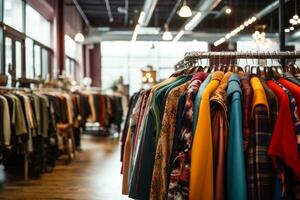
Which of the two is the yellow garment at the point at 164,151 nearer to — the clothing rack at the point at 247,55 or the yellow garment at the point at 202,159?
the yellow garment at the point at 202,159

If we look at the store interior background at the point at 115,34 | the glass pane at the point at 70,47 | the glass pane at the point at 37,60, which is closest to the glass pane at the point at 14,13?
the store interior background at the point at 115,34

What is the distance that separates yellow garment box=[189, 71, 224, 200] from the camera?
186cm

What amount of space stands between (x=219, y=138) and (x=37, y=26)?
898 centimetres

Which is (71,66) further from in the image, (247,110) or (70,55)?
(247,110)

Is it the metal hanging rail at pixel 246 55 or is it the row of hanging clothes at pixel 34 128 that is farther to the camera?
the row of hanging clothes at pixel 34 128

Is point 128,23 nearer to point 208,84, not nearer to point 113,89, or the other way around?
point 113,89

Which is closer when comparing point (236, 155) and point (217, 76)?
point (236, 155)

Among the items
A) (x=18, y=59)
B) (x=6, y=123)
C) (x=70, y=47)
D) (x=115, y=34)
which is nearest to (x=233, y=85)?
(x=6, y=123)

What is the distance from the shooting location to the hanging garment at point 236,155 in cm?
184

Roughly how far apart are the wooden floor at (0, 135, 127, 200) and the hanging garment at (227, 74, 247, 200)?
3164 mm

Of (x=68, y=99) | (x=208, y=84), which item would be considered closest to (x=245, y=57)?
(x=208, y=84)

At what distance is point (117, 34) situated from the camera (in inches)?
590

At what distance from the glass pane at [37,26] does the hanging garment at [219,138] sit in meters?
7.90

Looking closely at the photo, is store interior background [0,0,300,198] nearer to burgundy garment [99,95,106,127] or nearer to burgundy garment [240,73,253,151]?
burgundy garment [240,73,253,151]
